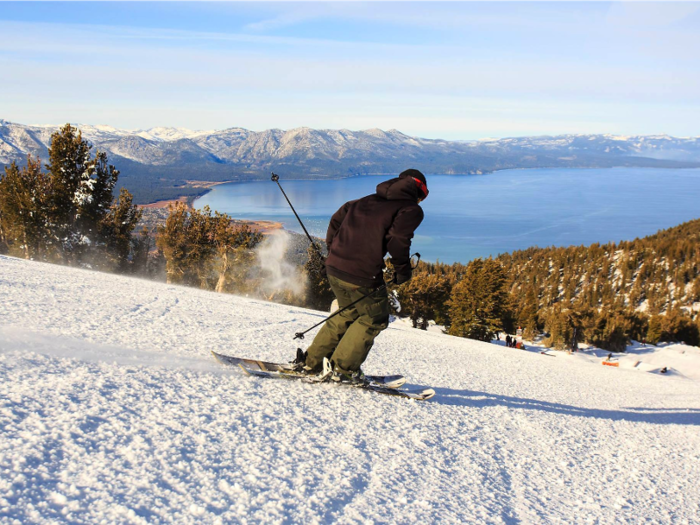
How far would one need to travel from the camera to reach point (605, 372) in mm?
12773

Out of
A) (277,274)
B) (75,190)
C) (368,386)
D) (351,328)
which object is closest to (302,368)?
(368,386)

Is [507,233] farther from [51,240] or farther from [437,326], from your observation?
[51,240]

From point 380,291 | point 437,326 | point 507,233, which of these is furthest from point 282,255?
point 507,233

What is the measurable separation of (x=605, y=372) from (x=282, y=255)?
187 feet

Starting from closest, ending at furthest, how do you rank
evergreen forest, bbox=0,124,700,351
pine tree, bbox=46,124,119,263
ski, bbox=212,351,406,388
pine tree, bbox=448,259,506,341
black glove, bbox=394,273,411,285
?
black glove, bbox=394,273,411,285 < ski, bbox=212,351,406,388 < pine tree, bbox=46,124,119,263 < evergreen forest, bbox=0,124,700,351 < pine tree, bbox=448,259,506,341

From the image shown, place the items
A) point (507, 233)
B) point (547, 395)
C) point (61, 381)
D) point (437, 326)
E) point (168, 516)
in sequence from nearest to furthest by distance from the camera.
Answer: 1. point (168, 516)
2. point (61, 381)
3. point (547, 395)
4. point (437, 326)
5. point (507, 233)

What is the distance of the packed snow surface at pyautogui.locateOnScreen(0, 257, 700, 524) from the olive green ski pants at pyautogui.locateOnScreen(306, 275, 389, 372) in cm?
41

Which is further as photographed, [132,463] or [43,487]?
[132,463]

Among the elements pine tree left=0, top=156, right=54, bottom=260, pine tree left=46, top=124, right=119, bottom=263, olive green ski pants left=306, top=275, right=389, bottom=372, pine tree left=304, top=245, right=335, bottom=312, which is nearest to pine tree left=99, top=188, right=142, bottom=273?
pine tree left=46, top=124, right=119, bottom=263

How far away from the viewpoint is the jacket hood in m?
4.35

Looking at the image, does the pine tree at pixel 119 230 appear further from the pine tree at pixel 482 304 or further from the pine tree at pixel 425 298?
the pine tree at pixel 482 304

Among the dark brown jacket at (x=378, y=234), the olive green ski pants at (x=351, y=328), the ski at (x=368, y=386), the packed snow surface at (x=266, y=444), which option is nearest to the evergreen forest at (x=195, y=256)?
the packed snow surface at (x=266, y=444)

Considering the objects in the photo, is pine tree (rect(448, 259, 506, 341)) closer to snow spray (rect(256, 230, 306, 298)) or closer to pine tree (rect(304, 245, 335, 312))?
pine tree (rect(304, 245, 335, 312))

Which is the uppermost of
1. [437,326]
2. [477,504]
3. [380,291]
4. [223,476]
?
[380,291]
